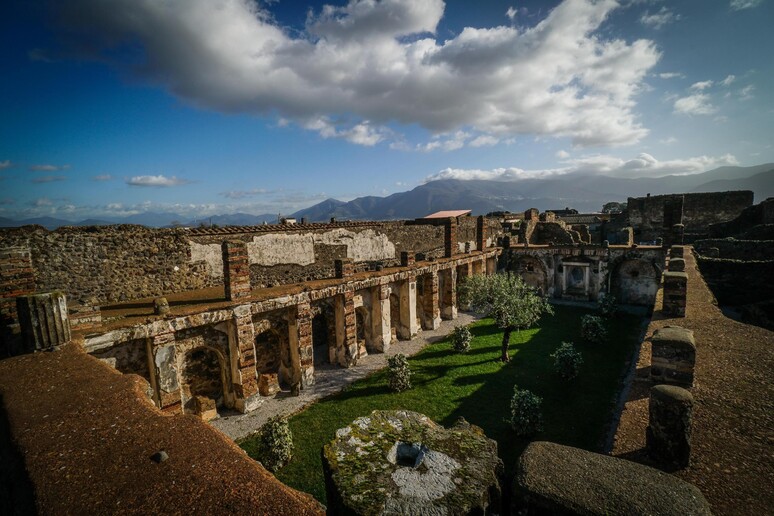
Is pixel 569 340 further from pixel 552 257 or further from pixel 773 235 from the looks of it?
pixel 773 235

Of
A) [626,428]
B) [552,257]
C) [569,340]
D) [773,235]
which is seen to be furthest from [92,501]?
[773,235]

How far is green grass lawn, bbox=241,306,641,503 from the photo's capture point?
10188mm

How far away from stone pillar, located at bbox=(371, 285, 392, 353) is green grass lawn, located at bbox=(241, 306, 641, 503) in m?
1.90

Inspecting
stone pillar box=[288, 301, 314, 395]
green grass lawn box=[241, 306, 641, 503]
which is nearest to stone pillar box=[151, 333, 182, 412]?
green grass lawn box=[241, 306, 641, 503]

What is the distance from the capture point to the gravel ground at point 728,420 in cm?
411

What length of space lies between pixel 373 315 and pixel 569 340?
10771mm

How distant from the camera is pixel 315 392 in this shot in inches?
537

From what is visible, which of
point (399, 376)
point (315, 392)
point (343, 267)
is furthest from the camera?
point (343, 267)

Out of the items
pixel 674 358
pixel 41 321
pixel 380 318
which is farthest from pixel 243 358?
pixel 674 358

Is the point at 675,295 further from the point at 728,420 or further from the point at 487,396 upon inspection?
the point at 487,396

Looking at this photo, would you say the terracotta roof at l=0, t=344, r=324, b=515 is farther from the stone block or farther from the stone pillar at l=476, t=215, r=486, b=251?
the stone pillar at l=476, t=215, r=486, b=251

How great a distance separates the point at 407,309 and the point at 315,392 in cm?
727

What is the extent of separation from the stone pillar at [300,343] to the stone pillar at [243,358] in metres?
1.68

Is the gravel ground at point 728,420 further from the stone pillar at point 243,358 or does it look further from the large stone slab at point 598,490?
the stone pillar at point 243,358
